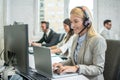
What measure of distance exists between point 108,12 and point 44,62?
4694 mm

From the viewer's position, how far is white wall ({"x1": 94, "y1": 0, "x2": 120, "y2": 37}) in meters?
Answer: 5.50

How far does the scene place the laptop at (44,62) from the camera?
1233mm

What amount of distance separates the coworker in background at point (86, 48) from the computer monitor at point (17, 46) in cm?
22

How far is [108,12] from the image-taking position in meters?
5.68

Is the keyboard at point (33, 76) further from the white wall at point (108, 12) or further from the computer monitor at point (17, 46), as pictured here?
the white wall at point (108, 12)

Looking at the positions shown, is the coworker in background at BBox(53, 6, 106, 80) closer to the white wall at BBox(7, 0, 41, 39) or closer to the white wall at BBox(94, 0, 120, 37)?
the white wall at BBox(7, 0, 41, 39)

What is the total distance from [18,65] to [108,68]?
73 centimetres

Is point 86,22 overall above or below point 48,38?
above

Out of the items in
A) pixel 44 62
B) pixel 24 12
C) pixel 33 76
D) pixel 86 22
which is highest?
pixel 24 12

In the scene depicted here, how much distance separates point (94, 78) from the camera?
4.70 feet

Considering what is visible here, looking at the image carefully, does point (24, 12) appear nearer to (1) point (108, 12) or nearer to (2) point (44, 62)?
(1) point (108, 12)

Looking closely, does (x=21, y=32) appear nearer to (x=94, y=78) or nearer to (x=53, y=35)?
(x=94, y=78)

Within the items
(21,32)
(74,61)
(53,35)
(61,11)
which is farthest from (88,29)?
(61,11)

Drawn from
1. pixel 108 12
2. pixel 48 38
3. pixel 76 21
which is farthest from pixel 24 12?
pixel 76 21
